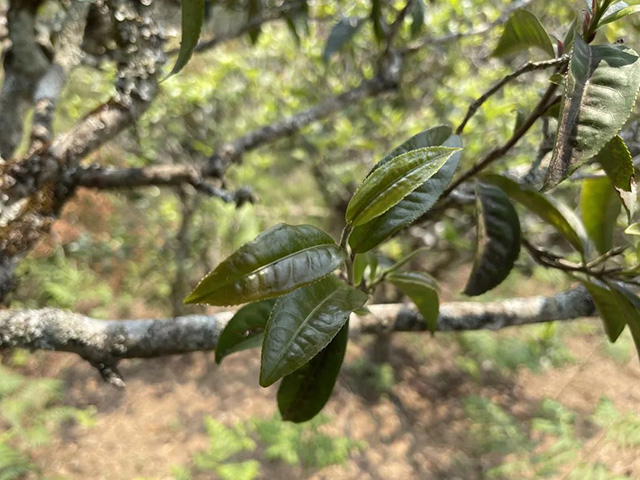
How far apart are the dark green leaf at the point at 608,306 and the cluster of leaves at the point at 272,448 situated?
174 centimetres

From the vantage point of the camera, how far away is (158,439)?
2445 mm

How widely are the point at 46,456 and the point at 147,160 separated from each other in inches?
64.9

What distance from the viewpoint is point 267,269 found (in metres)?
0.43

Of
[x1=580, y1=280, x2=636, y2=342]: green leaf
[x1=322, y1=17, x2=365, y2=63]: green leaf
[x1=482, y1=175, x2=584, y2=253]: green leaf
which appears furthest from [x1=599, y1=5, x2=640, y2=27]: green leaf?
[x1=322, y1=17, x2=365, y2=63]: green leaf

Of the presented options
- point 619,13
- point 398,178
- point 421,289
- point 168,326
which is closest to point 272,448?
point 168,326

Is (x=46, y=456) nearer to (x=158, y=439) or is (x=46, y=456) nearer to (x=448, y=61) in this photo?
(x=158, y=439)

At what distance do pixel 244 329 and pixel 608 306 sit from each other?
1.77ft

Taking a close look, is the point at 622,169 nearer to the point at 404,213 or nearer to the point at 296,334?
the point at 404,213

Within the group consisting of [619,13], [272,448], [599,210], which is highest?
[619,13]

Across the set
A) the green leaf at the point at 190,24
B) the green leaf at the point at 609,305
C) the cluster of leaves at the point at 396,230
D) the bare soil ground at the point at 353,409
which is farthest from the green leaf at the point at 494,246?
the bare soil ground at the point at 353,409

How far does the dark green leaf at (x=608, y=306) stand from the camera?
2.07 ft

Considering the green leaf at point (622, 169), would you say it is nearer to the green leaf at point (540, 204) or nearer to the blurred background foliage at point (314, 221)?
the green leaf at point (540, 204)

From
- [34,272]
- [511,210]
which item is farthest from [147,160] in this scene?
[511,210]

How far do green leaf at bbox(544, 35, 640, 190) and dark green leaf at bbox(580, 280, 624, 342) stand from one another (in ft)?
0.97
